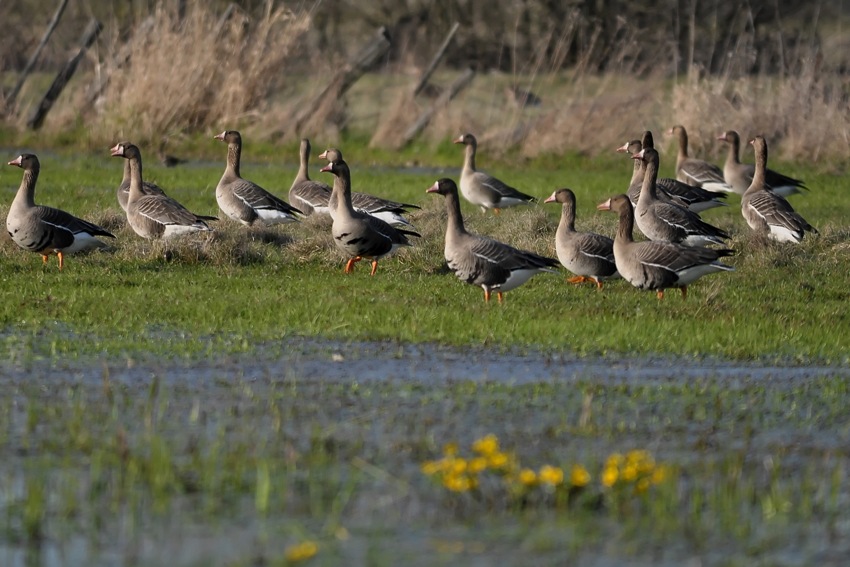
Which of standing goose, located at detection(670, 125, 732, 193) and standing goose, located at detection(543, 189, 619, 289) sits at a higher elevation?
standing goose, located at detection(670, 125, 732, 193)

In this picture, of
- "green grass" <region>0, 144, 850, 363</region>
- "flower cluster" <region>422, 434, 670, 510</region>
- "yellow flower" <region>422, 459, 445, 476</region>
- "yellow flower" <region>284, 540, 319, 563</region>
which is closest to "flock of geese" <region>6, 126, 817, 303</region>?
"green grass" <region>0, 144, 850, 363</region>

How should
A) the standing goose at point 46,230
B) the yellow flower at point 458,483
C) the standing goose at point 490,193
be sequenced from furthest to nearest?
the standing goose at point 490,193, the standing goose at point 46,230, the yellow flower at point 458,483

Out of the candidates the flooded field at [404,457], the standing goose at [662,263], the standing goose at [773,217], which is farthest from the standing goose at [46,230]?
the standing goose at [773,217]

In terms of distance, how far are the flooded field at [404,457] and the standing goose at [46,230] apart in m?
4.24

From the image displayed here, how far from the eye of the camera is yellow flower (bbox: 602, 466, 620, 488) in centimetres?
688

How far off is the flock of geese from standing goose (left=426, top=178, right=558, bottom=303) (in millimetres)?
12

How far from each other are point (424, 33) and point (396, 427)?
94.2 ft

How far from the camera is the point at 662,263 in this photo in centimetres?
1293

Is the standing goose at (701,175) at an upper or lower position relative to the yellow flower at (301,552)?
upper

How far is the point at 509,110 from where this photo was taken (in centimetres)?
2739

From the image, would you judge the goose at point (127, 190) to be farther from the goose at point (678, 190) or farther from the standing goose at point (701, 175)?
the standing goose at point (701, 175)

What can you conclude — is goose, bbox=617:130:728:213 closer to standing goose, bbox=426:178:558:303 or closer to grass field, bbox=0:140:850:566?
grass field, bbox=0:140:850:566

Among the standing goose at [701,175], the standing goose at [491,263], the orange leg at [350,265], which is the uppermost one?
the standing goose at [701,175]

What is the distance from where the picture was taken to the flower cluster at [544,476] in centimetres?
688
